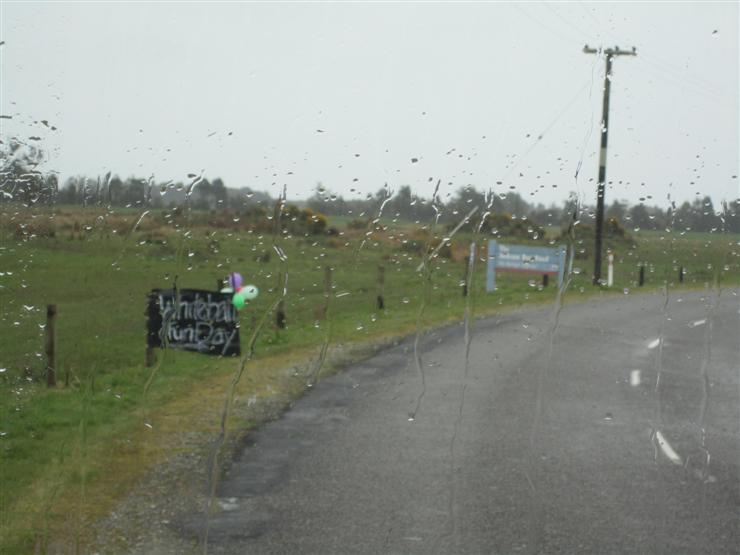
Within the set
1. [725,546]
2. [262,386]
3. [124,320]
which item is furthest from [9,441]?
[725,546]

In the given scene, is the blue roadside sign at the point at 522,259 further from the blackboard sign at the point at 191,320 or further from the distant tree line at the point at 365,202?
the blackboard sign at the point at 191,320

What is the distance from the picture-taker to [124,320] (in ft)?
11.7

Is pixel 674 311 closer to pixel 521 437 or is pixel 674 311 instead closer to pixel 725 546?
pixel 725 546

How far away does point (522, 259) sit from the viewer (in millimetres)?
3480

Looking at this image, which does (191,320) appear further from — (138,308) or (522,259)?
(522,259)

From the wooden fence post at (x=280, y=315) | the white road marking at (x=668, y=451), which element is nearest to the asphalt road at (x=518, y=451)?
the white road marking at (x=668, y=451)

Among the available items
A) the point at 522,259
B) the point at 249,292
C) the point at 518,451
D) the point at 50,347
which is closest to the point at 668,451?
the point at 518,451

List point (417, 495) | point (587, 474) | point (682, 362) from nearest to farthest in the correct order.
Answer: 1. point (417, 495)
2. point (587, 474)
3. point (682, 362)

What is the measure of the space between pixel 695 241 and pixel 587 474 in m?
2.68

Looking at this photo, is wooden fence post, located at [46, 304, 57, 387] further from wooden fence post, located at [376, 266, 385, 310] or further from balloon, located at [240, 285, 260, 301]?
wooden fence post, located at [376, 266, 385, 310]

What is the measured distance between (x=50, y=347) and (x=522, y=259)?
1622 mm

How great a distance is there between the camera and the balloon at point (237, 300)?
3406 mm

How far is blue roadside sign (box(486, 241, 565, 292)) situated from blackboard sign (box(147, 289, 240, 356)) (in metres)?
0.89

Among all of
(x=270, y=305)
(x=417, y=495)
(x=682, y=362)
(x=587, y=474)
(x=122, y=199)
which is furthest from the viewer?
(x=682, y=362)
